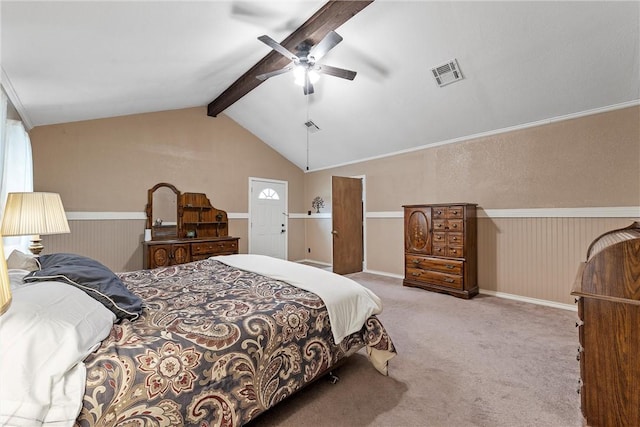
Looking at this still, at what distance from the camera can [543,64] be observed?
289cm

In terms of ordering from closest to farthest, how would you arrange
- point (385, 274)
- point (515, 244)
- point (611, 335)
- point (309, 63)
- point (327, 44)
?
point (611, 335) → point (327, 44) → point (309, 63) → point (515, 244) → point (385, 274)

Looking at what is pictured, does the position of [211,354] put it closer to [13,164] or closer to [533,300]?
[13,164]

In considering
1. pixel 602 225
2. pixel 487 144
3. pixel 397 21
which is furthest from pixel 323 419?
pixel 487 144

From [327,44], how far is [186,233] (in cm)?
379

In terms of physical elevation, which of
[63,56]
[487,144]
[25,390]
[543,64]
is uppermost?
[543,64]

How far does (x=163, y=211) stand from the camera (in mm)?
4660

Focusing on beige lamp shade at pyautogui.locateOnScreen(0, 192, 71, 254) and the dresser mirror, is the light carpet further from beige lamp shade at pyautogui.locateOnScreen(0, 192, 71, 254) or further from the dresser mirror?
the dresser mirror

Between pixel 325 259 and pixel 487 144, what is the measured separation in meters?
3.90

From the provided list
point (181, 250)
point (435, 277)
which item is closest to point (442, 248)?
point (435, 277)

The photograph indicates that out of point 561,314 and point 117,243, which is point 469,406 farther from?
point 117,243

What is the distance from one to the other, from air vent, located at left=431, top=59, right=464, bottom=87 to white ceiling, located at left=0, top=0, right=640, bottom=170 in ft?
0.25

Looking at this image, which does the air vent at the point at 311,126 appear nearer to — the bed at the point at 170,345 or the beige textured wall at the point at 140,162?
the beige textured wall at the point at 140,162

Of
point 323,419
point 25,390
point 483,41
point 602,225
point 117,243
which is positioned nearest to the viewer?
point 25,390

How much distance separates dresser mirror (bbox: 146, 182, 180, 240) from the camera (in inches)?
178
